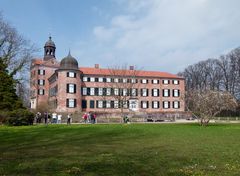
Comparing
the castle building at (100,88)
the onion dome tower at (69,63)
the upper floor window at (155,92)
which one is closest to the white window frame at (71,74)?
the castle building at (100,88)

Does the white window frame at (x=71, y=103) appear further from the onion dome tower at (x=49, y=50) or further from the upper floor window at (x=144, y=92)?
the onion dome tower at (x=49, y=50)

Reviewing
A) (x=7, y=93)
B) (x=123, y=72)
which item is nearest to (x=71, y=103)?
(x=123, y=72)

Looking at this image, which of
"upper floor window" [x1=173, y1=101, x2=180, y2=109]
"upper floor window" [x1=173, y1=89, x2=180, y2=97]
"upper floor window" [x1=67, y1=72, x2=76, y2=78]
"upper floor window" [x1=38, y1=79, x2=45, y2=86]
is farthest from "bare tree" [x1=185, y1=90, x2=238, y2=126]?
"upper floor window" [x1=38, y1=79, x2=45, y2=86]

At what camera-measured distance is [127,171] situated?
829cm

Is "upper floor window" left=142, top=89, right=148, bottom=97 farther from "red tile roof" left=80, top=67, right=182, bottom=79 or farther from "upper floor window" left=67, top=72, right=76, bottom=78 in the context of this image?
"upper floor window" left=67, top=72, right=76, bottom=78

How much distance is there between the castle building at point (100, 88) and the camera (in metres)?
62.4

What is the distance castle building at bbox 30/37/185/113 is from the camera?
6238 cm

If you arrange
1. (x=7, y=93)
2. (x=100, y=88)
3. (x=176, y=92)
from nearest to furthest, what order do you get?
(x=7, y=93), (x=100, y=88), (x=176, y=92)

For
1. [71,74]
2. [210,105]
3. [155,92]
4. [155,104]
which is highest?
[71,74]

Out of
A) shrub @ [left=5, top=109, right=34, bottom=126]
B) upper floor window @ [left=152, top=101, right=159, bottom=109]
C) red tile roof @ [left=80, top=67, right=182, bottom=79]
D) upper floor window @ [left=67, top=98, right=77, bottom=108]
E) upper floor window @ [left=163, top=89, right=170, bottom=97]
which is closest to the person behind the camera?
shrub @ [left=5, top=109, right=34, bottom=126]

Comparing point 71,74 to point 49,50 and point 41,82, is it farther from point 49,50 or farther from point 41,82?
point 49,50

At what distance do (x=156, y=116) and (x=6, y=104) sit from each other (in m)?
30.9

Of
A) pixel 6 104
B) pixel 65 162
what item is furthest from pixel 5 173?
pixel 6 104

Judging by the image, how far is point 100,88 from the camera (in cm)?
6906
